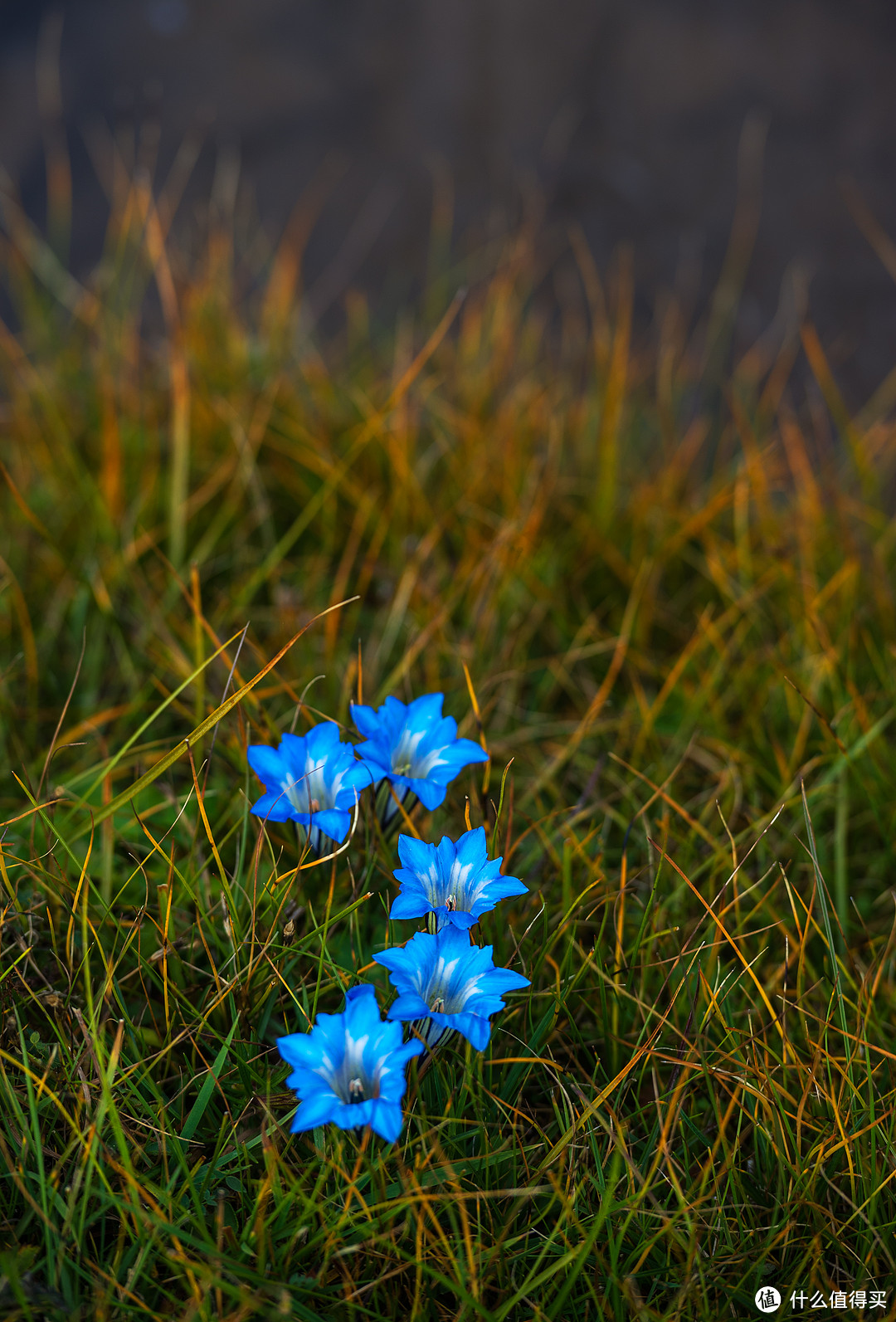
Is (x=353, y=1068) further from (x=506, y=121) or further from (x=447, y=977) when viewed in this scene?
(x=506, y=121)

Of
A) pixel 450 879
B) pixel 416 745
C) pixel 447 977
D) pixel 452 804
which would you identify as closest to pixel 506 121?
pixel 452 804

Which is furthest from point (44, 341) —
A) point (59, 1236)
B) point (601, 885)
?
point (59, 1236)

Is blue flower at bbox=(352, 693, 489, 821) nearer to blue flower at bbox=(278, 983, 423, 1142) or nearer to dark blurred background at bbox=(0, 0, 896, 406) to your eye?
blue flower at bbox=(278, 983, 423, 1142)

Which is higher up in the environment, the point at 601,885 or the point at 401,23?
the point at 401,23

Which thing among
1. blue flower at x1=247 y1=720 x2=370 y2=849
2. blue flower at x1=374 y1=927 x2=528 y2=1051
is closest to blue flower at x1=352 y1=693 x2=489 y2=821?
blue flower at x1=247 y1=720 x2=370 y2=849

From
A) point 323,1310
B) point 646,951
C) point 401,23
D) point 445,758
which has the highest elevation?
point 401,23

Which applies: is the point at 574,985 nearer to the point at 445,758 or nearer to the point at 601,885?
the point at 601,885
